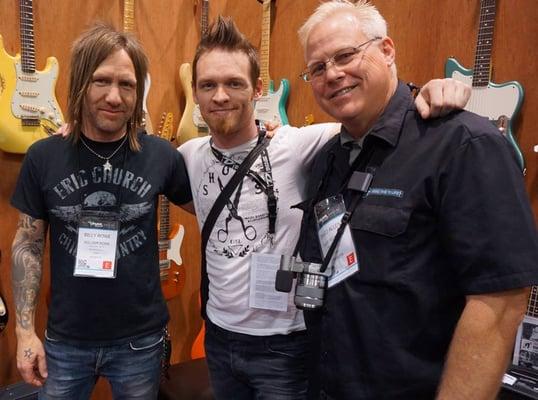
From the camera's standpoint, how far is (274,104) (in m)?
3.19

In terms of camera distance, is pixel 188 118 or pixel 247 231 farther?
pixel 188 118

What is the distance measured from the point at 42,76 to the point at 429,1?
2.33 m

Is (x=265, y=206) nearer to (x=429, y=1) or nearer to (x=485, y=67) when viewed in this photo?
(x=485, y=67)

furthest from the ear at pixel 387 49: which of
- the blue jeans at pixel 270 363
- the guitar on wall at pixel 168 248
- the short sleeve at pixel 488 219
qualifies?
the guitar on wall at pixel 168 248

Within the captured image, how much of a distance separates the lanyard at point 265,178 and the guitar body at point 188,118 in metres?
1.41

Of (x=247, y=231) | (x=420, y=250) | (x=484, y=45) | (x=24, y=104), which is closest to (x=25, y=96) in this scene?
(x=24, y=104)

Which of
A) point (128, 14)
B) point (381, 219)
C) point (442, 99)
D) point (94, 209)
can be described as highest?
point (128, 14)

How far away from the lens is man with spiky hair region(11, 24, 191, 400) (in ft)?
4.92

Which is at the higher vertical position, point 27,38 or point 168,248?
point 27,38

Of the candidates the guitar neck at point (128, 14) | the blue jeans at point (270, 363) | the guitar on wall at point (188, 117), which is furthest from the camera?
the guitar on wall at point (188, 117)

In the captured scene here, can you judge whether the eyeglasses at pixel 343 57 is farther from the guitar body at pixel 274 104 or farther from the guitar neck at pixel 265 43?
the guitar neck at pixel 265 43

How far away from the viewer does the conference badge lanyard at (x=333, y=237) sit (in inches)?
41.2

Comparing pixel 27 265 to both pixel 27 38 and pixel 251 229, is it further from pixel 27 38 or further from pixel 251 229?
pixel 27 38

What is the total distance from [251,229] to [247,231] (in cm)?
2
